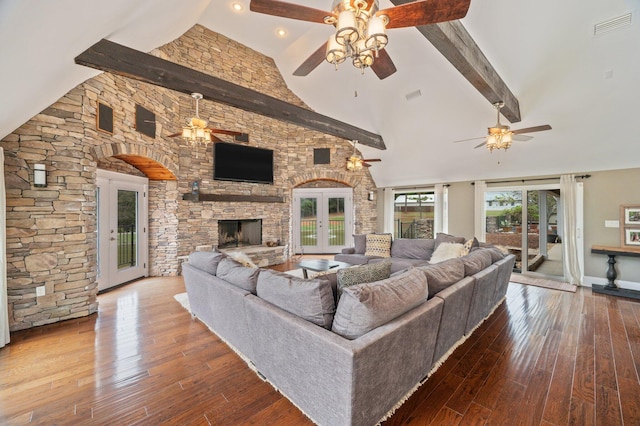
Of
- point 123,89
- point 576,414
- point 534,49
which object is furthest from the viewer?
point 123,89

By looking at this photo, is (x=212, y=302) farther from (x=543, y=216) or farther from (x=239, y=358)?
(x=543, y=216)

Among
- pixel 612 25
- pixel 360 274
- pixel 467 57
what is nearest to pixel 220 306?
pixel 360 274

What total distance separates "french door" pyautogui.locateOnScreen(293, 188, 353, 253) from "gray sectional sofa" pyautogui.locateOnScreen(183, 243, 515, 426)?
5.59 meters

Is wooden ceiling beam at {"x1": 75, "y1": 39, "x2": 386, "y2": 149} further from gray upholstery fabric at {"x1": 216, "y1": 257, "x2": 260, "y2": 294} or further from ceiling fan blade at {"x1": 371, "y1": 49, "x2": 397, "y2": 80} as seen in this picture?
gray upholstery fabric at {"x1": 216, "y1": 257, "x2": 260, "y2": 294}

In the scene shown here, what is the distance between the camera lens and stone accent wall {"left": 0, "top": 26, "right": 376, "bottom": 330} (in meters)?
3.04

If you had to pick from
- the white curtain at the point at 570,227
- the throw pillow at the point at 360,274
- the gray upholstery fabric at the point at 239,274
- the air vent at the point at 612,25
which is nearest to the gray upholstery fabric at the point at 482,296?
the throw pillow at the point at 360,274

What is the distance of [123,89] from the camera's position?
409cm

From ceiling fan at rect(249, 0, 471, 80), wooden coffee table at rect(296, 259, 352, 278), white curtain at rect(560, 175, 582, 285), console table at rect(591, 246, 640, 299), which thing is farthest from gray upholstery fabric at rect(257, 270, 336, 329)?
white curtain at rect(560, 175, 582, 285)

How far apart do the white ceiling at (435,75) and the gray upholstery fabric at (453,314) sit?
3187 mm

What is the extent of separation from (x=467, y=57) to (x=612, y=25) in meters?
1.79

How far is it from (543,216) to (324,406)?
7.20m

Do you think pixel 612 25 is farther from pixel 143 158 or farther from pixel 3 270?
pixel 3 270

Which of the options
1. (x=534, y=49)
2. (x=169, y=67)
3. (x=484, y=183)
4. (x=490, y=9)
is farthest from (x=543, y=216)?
(x=169, y=67)

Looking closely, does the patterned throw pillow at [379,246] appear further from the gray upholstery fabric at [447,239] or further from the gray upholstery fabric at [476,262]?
the gray upholstery fabric at [476,262]
